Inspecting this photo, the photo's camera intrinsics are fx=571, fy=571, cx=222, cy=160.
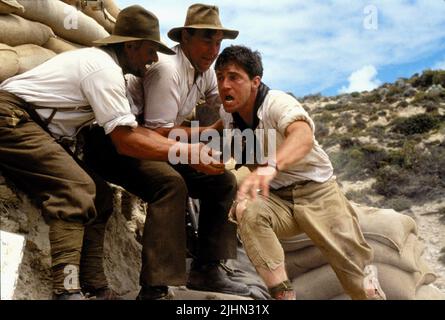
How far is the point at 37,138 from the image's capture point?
3.13 metres

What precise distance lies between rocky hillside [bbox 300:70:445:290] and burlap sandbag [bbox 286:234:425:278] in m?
6.20

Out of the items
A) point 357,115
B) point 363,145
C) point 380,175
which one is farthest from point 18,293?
point 357,115

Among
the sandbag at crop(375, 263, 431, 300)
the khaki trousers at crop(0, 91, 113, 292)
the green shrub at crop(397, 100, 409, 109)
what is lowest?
the green shrub at crop(397, 100, 409, 109)

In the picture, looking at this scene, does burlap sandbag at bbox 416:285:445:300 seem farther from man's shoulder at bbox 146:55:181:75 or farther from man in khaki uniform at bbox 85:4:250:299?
man's shoulder at bbox 146:55:181:75

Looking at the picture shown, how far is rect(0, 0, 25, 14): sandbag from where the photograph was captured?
428 centimetres

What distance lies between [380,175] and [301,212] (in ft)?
51.9

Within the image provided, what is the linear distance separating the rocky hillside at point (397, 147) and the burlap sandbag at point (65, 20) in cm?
767

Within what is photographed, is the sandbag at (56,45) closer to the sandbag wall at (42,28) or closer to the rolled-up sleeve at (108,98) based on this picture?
the sandbag wall at (42,28)

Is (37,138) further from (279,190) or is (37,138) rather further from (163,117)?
(279,190)

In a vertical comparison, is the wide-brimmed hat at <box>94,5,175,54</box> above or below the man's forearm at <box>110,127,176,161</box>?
above

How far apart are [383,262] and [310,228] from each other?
133cm

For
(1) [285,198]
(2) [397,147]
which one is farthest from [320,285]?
(2) [397,147]

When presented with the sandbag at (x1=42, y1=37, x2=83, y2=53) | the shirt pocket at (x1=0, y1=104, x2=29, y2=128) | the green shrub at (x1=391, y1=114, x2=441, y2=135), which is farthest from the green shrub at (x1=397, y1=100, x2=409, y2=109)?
the shirt pocket at (x1=0, y1=104, x2=29, y2=128)
